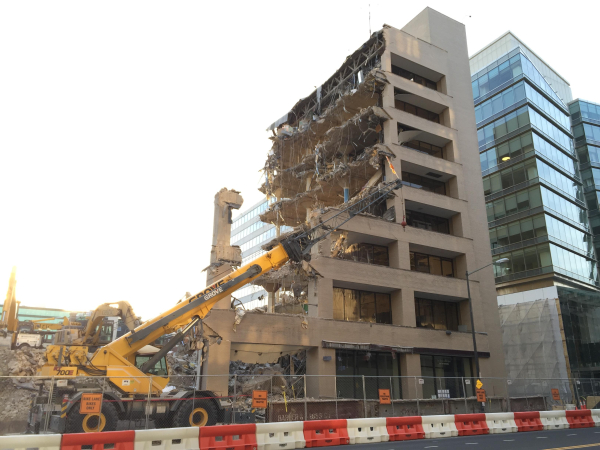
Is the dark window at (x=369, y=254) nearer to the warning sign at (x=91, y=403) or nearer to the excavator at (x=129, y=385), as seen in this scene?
the excavator at (x=129, y=385)

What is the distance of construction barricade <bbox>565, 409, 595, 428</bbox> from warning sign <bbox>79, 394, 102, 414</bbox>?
1821 centimetres

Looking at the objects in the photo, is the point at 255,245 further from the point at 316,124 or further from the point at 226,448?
the point at 226,448

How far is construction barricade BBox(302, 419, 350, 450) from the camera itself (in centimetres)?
1413

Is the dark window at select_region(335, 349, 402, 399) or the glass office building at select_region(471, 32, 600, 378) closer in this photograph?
the dark window at select_region(335, 349, 402, 399)

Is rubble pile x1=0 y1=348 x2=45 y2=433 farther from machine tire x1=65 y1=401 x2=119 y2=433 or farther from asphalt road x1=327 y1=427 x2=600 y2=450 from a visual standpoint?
asphalt road x1=327 y1=427 x2=600 y2=450

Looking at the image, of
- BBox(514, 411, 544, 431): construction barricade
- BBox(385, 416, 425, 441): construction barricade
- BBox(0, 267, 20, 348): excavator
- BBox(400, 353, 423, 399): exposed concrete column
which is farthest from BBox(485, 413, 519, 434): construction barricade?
BBox(0, 267, 20, 348): excavator

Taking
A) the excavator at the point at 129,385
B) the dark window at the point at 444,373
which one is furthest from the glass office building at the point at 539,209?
the excavator at the point at 129,385

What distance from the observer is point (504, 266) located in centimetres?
5103

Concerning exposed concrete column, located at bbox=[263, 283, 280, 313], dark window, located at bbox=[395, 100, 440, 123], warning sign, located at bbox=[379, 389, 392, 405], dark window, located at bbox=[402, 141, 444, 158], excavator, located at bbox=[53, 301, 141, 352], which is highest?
dark window, located at bbox=[395, 100, 440, 123]

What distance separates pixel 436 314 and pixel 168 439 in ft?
90.5

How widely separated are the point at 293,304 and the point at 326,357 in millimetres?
8485

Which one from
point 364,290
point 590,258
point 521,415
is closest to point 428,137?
point 364,290

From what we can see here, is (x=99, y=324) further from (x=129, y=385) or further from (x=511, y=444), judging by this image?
(x=511, y=444)

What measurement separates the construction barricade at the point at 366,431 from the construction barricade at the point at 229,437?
343 centimetres
